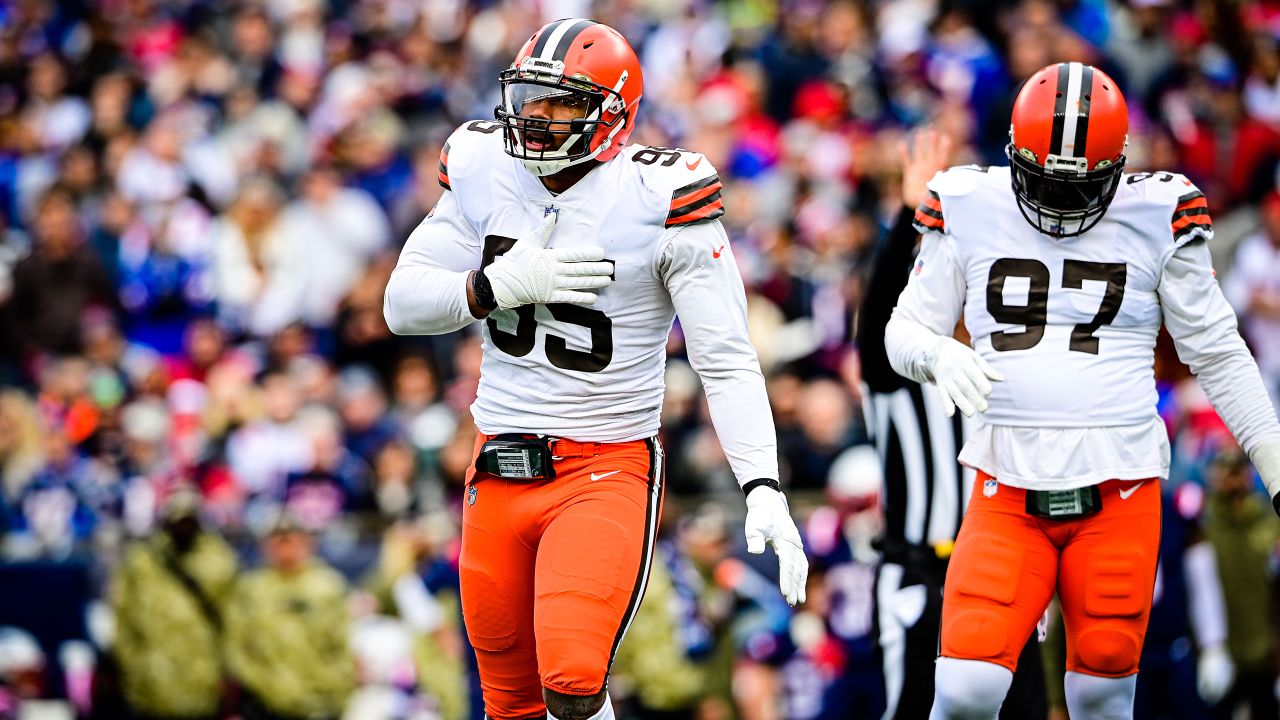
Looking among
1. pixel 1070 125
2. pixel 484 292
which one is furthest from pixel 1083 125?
pixel 484 292

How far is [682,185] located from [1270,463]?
6.14ft

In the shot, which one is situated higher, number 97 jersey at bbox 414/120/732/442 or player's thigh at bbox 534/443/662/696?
number 97 jersey at bbox 414/120/732/442

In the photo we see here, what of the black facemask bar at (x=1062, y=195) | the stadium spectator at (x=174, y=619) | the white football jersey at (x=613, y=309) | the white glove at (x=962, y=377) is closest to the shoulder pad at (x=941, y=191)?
the black facemask bar at (x=1062, y=195)

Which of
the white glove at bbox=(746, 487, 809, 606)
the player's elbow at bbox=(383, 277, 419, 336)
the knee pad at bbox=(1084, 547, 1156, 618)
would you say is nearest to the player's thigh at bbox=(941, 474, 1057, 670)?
the knee pad at bbox=(1084, 547, 1156, 618)

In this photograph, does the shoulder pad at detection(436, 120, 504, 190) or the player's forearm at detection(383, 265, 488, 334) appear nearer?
the player's forearm at detection(383, 265, 488, 334)

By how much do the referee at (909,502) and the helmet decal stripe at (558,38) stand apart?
60.6 inches

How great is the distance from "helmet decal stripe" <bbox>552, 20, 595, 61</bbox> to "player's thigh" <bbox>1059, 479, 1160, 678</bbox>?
6.42ft

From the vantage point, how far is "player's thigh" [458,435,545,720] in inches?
191

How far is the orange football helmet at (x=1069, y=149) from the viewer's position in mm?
4859

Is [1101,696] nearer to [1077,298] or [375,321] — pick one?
[1077,298]

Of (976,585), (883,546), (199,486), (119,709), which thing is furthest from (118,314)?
(976,585)

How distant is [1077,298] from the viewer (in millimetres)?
4957

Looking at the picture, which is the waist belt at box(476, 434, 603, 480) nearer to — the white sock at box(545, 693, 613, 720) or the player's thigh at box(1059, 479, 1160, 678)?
the white sock at box(545, 693, 613, 720)

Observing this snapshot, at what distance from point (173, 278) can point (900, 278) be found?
6.67 m
